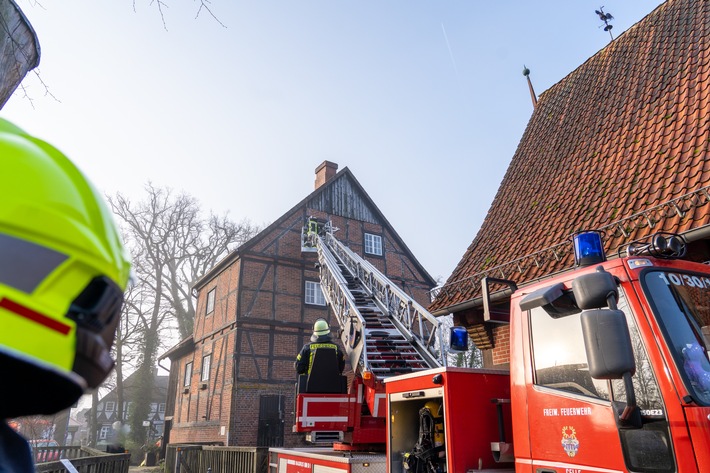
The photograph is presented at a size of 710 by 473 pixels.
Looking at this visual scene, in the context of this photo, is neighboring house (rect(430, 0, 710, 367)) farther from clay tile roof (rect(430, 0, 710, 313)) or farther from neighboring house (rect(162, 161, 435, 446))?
neighboring house (rect(162, 161, 435, 446))

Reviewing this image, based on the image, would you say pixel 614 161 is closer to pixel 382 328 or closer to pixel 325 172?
pixel 382 328

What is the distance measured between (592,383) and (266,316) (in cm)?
1676

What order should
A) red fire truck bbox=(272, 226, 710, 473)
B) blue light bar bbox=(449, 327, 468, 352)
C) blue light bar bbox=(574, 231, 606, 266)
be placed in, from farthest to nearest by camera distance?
blue light bar bbox=(449, 327, 468, 352), blue light bar bbox=(574, 231, 606, 266), red fire truck bbox=(272, 226, 710, 473)

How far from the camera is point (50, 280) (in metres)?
0.88

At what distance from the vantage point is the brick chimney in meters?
24.2

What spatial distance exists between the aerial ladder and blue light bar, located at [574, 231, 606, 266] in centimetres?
259

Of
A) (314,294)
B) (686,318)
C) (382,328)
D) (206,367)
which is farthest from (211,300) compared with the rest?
(686,318)

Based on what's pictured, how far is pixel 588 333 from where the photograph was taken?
2320 mm

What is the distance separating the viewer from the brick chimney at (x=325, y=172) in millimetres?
24156

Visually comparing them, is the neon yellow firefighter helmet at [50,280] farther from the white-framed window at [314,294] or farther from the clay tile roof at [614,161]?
the white-framed window at [314,294]

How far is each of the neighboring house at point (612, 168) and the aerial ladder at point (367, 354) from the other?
4.46 ft

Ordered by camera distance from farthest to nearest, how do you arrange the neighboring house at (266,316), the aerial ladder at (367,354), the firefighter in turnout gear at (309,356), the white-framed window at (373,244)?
1. the white-framed window at (373,244)
2. the neighboring house at (266,316)
3. the firefighter in turnout gear at (309,356)
4. the aerial ladder at (367,354)

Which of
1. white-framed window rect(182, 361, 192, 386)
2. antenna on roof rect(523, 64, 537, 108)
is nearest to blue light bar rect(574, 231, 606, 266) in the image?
antenna on roof rect(523, 64, 537, 108)

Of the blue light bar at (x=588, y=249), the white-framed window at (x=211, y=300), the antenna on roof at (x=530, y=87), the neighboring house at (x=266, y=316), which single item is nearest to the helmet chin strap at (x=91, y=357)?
the blue light bar at (x=588, y=249)
